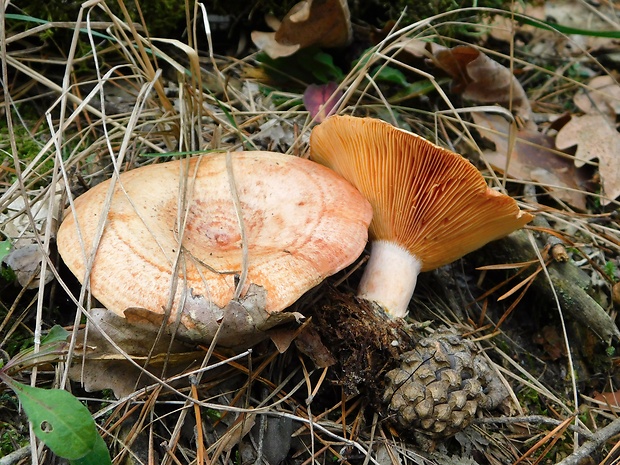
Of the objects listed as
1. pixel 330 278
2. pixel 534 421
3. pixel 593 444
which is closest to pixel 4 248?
pixel 330 278

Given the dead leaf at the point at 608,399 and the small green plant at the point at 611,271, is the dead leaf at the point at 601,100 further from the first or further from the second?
the dead leaf at the point at 608,399

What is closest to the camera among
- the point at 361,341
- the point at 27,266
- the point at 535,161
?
the point at 361,341

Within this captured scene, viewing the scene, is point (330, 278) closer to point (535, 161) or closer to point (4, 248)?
point (4, 248)

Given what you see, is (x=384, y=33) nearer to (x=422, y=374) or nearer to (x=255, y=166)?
(x=255, y=166)

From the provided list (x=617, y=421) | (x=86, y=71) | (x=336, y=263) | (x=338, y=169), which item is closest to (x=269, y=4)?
(x=86, y=71)

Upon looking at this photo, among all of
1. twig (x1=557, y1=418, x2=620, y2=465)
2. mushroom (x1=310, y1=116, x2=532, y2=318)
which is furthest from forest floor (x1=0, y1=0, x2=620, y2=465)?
mushroom (x1=310, y1=116, x2=532, y2=318)

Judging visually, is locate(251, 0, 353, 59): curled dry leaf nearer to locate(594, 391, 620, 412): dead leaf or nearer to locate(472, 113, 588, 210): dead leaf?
locate(472, 113, 588, 210): dead leaf
